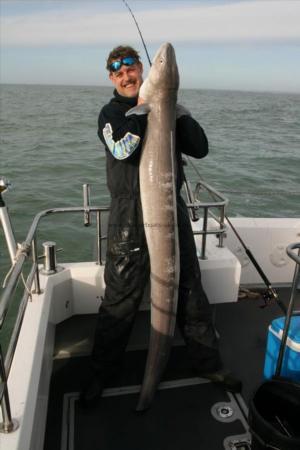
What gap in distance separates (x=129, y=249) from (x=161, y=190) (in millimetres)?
496

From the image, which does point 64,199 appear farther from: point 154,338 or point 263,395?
point 263,395

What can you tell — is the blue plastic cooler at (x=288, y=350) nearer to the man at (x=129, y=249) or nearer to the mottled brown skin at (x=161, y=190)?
the man at (x=129, y=249)

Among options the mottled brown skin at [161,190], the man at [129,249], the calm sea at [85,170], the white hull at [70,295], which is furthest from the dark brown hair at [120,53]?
the calm sea at [85,170]

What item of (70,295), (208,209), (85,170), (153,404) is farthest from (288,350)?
(85,170)

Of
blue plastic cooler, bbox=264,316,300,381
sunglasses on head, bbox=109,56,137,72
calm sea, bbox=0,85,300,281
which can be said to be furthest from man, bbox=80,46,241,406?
calm sea, bbox=0,85,300,281

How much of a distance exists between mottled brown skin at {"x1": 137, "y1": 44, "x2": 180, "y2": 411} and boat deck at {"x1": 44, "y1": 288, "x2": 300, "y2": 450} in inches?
7.6

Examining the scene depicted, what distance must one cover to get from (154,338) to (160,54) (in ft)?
6.77

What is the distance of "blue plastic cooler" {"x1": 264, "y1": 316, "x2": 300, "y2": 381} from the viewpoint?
264 cm

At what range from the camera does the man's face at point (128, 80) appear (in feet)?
9.83

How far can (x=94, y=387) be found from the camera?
10.3 feet

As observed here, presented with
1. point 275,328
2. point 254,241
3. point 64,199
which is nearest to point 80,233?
point 64,199

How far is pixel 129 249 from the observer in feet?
9.91

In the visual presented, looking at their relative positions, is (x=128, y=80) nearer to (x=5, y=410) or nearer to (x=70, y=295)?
(x=70, y=295)

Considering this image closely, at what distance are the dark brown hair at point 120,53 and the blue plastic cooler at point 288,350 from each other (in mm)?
2137
